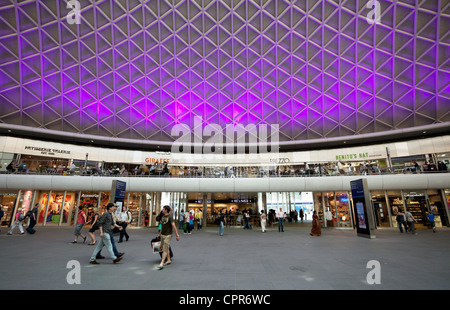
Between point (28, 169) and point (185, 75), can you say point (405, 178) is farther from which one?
point (28, 169)

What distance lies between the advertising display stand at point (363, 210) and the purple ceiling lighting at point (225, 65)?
662 inches

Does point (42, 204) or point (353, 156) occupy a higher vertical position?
point (353, 156)

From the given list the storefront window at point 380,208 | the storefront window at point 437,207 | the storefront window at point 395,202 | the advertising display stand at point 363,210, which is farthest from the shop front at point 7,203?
the storefront window at point 437,207

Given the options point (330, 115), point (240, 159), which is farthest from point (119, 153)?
point (330, 115)

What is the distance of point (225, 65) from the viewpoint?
2712 centimetres

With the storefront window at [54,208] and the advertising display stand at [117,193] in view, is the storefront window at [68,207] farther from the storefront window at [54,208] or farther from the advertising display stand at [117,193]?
the advertising display stand at [117,193]

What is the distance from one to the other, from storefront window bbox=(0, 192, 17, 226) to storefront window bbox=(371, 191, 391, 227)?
34993mm

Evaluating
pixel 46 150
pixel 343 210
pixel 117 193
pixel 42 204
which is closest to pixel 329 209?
Answer: pixel 343 210

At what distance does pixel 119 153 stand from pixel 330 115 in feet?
98.8

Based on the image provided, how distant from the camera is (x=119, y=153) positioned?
31.7 meters

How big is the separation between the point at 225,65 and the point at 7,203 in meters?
26.9

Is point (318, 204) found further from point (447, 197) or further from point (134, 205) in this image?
point (134, 205)

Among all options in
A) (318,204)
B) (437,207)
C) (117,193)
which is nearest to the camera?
(117,193)
